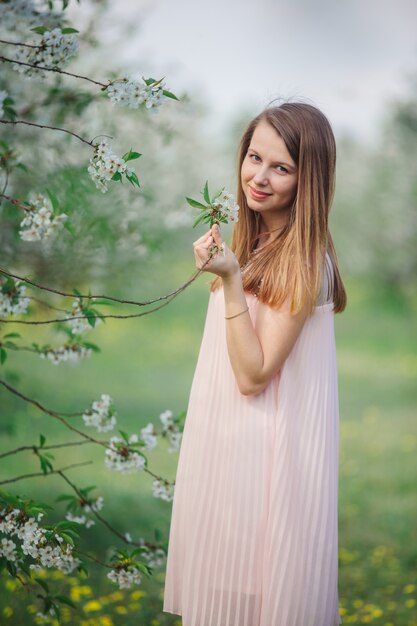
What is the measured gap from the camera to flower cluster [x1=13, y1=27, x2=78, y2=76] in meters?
2.02

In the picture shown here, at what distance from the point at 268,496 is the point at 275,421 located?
0.67ft

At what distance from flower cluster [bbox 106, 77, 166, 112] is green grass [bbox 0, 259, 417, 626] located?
149 centimetres

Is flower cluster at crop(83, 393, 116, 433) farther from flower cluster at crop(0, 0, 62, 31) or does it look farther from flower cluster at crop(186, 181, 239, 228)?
flower cluster at crop(0, 0, 62, 31)

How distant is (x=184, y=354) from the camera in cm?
1070

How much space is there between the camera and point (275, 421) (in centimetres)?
202

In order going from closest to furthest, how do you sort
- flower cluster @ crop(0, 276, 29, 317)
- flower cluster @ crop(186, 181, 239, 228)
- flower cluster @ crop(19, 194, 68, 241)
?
flower cluster @ crop(186, 181, 239, 228)
flower cluster @ crop(19, 194, 68, 241)
flower cluster @ crop(0, 276, 29, 317)

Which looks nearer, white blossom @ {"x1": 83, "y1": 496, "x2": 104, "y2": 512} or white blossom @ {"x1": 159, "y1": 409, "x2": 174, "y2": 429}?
white blossom @ {"x1": 83, "y1": 496, "x2": 104, "y2": 512}

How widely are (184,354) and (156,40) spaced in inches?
199

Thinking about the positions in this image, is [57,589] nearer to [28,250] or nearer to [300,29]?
[28,250]

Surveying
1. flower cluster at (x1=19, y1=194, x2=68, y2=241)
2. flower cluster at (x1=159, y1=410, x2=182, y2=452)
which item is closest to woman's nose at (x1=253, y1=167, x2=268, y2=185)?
flower cluster at (x1=19, y1=194, x2=68, y2=241)

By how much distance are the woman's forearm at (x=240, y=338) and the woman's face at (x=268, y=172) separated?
0.89 ft

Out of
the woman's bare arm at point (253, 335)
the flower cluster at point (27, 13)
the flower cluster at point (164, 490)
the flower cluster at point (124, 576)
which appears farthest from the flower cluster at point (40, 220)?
the flower cluster at point (124, 576)

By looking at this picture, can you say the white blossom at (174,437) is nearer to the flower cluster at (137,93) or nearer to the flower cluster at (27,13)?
the flower cluster at (137,93)

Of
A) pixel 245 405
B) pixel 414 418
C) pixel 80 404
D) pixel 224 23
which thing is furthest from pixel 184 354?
pixel 245 405
